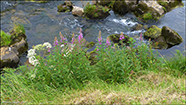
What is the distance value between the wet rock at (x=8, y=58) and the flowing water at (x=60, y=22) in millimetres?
1346

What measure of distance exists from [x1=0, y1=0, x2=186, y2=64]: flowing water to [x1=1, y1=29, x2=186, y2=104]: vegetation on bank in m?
4.81

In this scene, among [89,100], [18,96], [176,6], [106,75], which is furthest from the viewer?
[176,6]

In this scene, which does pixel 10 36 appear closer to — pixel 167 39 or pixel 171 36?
pixel 167 39

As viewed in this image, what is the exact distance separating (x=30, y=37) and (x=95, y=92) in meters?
7.19

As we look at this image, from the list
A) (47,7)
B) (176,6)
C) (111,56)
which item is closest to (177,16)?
(176,6)

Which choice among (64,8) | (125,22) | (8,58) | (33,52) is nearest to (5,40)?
(8,58)

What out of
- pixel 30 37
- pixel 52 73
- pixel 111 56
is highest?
pixel 111 56

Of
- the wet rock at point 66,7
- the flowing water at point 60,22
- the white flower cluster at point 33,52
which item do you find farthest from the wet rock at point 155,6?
the white flower cluster at point 33,52

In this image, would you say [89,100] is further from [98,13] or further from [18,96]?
[98,13]

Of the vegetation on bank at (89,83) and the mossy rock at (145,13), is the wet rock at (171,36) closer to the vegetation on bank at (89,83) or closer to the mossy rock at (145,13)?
the mossy rock at (145,13)

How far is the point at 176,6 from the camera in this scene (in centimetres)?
1177

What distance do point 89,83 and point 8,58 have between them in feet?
16.8

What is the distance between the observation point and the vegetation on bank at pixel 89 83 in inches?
121

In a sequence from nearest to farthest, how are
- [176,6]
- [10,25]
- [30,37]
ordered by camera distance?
[30,37]
[10,25]
[176,6]
